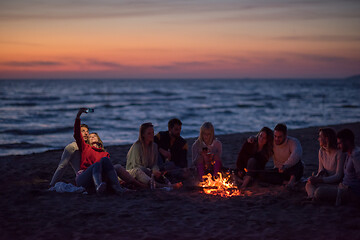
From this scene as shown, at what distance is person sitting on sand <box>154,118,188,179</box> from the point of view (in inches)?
287

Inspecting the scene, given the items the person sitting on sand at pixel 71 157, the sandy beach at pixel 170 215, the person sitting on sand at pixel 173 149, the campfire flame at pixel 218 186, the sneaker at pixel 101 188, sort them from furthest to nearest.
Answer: the person sitting on sand at pixel 173 149
the person sitting on sand at pixel 71 157
the campfire flame at pixel 218 186
the sneaker at pixel 101 188
the sandy beach at pixel 170 215

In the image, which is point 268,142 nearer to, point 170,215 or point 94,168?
point 170,215

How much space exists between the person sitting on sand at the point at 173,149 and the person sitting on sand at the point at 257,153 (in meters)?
1.22

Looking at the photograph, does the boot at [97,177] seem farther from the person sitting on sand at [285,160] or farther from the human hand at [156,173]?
the person sitting on sand at [285,160]

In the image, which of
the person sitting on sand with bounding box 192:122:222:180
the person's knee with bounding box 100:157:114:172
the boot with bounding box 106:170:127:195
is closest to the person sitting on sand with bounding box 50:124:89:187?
the person's knee with bounding box 100:157:114:172

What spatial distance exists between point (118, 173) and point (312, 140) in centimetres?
810

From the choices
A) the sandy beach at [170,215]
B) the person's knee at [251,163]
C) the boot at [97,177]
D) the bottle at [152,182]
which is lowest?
the sandy beach at [170,215]

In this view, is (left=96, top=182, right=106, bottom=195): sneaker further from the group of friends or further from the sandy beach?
the sandy beach

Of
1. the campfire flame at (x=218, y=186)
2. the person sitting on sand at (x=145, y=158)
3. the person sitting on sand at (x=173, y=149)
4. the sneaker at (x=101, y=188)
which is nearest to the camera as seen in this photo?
the sneaker at (x=101, y=188)

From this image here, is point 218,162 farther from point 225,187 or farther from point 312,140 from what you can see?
point 312,140

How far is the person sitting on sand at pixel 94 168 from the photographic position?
6348 millimetres

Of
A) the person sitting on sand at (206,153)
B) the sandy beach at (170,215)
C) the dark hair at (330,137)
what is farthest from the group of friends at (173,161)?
the sandy beach at (170,215)

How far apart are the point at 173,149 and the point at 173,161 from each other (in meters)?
0.25

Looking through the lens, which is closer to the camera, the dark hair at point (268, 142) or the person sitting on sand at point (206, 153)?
the dark hair at point (268, 142)
